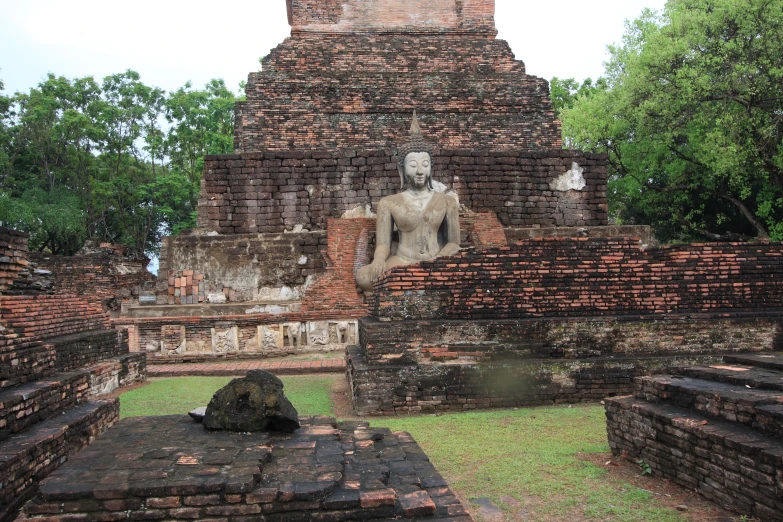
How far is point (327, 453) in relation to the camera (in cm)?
305

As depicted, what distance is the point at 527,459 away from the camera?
4.34 meters

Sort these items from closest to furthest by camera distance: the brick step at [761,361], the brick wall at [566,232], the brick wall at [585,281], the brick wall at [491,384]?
the brick step at [761,361] → the brick wall at [491,384] → the brick wall at [585,281] → the brick wall at [566,232]

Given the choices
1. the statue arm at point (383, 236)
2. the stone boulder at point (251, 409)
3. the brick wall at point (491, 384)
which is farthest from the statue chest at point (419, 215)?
the stone boulder at point (251, 409)

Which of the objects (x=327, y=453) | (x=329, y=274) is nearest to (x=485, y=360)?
(x=327, y=453)

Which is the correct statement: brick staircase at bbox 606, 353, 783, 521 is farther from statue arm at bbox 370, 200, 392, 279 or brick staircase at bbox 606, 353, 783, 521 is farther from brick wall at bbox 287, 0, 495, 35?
brick wall at bbox 287, 0, 495, 35

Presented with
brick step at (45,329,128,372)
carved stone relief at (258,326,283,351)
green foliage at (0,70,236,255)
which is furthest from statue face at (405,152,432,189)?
green foliage at (0,70,236,255)

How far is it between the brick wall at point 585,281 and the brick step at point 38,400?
2.75 meters

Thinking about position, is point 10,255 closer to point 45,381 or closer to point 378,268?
point 45,381

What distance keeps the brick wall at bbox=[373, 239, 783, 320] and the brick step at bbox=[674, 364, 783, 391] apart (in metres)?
1.86

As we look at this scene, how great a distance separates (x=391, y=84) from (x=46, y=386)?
12300 mm

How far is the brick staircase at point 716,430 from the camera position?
3096 mm

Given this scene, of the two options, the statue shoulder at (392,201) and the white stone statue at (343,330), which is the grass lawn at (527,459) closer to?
the statue shoulder at (392,201)

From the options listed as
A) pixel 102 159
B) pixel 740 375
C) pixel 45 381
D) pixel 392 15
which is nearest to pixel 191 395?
pixel 45 381

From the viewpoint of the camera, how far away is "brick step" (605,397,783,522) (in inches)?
119
